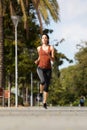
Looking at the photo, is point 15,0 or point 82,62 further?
point 82,62

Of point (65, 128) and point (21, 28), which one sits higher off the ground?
point (21, 28)

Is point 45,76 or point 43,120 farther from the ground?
point 45,76

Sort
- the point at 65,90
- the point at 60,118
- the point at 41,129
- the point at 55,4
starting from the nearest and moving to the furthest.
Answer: the point at 41,129, the point at 60,118, the point at 55,4, the point at 65,90

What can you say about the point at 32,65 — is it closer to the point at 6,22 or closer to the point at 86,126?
the point at 6,22

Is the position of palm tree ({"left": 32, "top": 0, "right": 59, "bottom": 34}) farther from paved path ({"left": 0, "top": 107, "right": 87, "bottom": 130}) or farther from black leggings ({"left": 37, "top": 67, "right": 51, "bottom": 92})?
paved path ({"left": 0, "top": 107, "right": 87, "bottom": 130})

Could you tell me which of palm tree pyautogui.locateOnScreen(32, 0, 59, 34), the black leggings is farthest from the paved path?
palm tree pyautogui.locateOnScreen(32, 0, 59, 34)

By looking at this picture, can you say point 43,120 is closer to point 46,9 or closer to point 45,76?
point 45,76

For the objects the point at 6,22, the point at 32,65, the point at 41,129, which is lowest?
the point at 41,129

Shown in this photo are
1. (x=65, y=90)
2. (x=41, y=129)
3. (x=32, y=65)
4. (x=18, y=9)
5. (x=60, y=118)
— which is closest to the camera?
(x=41, y=129)

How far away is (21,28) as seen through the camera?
147 feet

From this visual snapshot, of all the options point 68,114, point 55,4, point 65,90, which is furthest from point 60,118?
point 65,90

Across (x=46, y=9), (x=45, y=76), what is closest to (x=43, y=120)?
(x=45, y=76)

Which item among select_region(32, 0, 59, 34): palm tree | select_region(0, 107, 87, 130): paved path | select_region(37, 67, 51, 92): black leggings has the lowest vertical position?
select_region(0, 107, 87, 130): paved path

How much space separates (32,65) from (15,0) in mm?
9953
